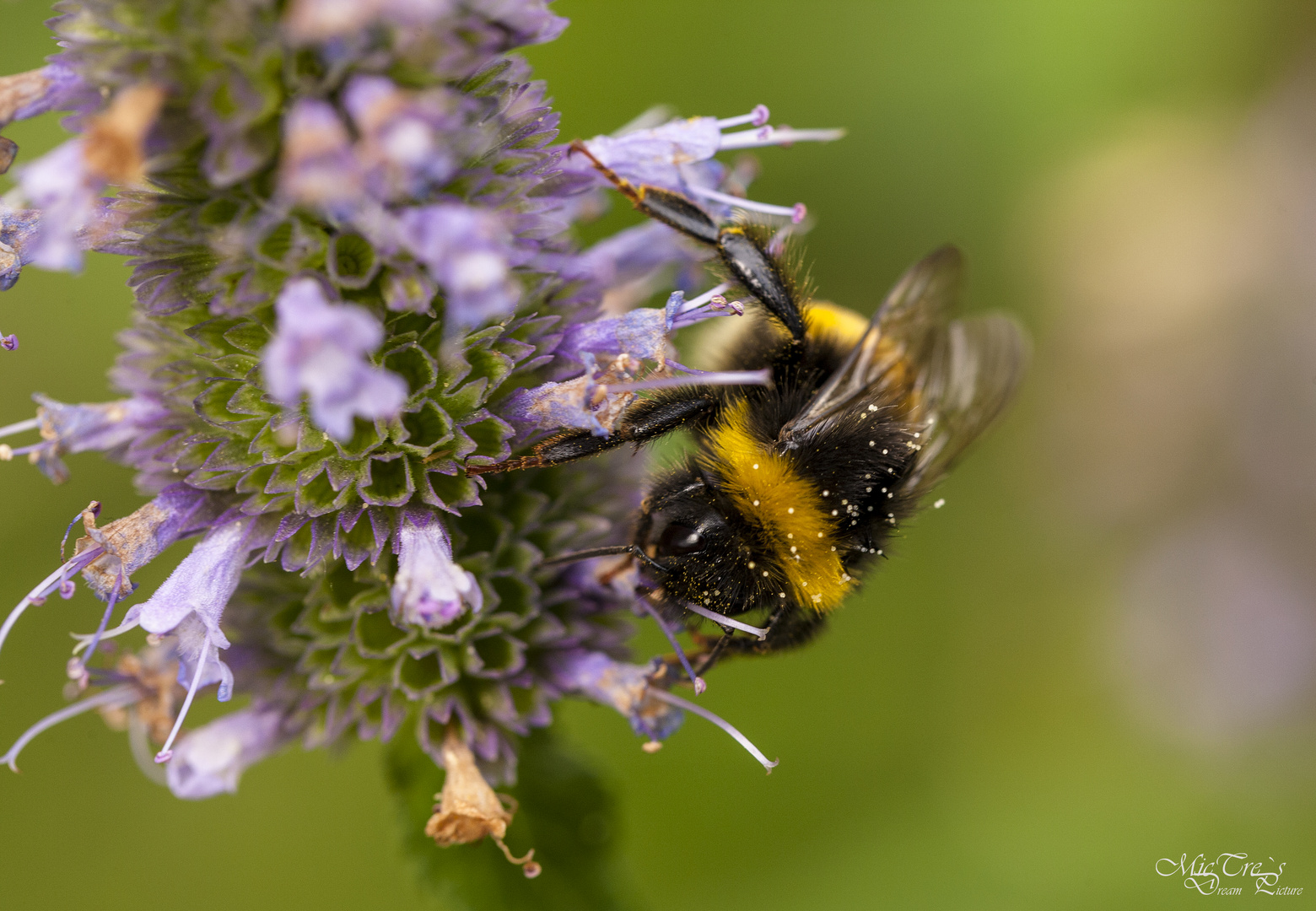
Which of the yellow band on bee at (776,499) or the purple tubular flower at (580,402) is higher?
the purple tubular flower at (580,402)

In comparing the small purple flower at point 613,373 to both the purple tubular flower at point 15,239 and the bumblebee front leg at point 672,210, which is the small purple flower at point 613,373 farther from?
the purple tubular flower at point 15,239

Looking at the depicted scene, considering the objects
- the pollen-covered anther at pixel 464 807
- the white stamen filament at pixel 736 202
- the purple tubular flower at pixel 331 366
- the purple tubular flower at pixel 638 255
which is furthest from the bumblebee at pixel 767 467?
the purple tubular flower at pixel 331 366

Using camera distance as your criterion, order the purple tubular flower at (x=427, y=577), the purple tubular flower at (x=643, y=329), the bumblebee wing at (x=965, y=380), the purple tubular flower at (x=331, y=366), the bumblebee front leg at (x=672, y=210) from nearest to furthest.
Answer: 1. the purple tubular flower at (x=331, y=366)
2. the purple tubular flower at (x=427, y=577)
3. the purple tubular flower at (x=643, y=329)
4. the bumblebee front leg at (x=672, y=210)
5. the bumblebee wing at (x=965, y=380)

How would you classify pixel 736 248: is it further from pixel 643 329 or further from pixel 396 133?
pixel 396 133

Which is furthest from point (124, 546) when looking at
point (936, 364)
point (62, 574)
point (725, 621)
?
point (936, 364)

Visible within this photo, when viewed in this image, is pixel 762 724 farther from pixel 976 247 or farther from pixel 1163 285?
pixel 1163 285

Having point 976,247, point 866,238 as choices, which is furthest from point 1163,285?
point 866,238

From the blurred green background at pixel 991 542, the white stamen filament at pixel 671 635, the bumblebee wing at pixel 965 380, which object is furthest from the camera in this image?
the blurred green background at pixel 991 542
